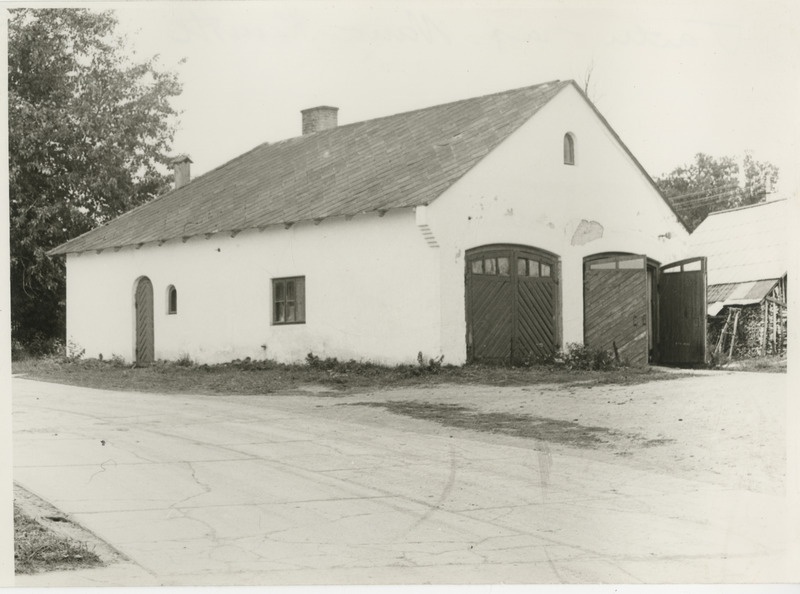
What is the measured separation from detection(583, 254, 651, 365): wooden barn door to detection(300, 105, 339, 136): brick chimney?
577 centimetres

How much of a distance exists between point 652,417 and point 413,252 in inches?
240

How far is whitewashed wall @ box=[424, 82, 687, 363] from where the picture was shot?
51.3ft

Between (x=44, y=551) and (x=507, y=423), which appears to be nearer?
(x=44, y=551)

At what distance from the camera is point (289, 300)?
55.8 feet

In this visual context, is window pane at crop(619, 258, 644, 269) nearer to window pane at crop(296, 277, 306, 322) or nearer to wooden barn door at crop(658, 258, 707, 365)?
wooden barn door at crop(658, 258, 707, 365)

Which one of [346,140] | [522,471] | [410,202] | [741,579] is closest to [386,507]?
[522,471]

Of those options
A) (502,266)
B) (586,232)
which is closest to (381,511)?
(502,266)

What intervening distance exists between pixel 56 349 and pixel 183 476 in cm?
481

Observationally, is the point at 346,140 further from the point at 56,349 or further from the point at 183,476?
the point at 183,476

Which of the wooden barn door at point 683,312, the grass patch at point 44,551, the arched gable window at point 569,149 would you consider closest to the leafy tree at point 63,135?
the grass patch at point 44,551

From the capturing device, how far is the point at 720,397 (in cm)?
1103

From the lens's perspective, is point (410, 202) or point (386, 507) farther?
point (410, 202)

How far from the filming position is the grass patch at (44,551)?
21.0 feet

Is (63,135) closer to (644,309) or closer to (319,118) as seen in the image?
(319,118)
